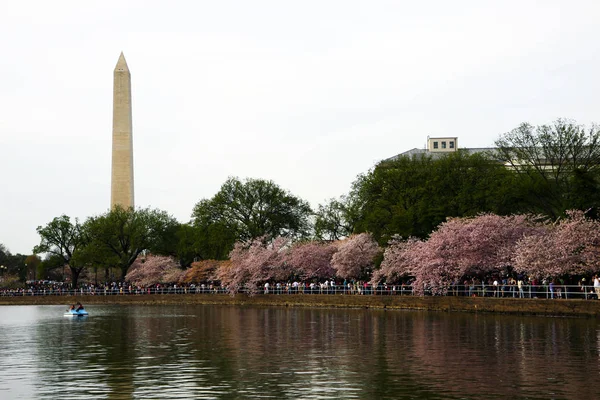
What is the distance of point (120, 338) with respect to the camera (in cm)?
4688

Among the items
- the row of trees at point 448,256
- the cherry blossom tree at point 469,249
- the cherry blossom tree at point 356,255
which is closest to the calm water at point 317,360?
the row of trees at point 448,256

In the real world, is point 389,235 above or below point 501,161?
below

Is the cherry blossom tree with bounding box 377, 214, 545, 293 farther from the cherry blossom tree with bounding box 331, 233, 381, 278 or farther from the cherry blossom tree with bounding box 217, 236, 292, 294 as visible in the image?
the cherry blossom tree with bounding box 217, 236, 292, 294

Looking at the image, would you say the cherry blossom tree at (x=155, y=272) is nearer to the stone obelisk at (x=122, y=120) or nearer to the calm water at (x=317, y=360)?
the stone obelisk at (x=122, y=120)

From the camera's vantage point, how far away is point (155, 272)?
119 m

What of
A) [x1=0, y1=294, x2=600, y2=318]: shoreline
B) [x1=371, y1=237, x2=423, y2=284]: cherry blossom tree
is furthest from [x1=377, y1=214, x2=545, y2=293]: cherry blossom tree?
[x1=371, y1=237, x2=423, y2=284]: cherry blossom tree

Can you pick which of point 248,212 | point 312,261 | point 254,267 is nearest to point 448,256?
point 312,261

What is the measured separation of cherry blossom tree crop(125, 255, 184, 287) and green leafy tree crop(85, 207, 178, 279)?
89.2 inches

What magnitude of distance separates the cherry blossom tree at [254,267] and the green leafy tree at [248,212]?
466 centimetres

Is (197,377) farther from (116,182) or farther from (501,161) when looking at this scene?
(116,182)

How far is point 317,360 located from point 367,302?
42.0 metres

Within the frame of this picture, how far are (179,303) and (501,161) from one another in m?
43.0

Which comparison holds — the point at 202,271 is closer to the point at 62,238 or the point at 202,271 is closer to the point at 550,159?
the point at 62,238

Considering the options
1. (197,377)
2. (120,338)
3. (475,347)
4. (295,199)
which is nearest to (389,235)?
(295,199)
